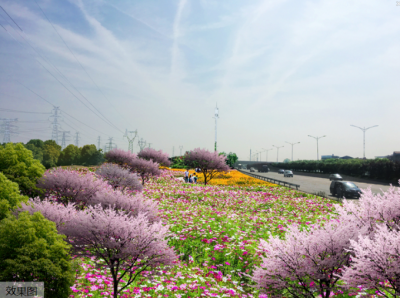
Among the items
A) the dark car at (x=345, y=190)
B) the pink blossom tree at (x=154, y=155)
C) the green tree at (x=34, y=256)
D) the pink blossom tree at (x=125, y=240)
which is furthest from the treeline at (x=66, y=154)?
the pink blossom tree at (x=125, y=240)

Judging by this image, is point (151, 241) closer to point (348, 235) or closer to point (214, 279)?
point (214, 279)

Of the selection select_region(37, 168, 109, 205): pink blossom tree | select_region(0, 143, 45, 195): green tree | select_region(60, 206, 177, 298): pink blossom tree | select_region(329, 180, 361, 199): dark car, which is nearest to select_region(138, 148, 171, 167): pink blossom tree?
select_region(329, 180, 361, 199): dark car

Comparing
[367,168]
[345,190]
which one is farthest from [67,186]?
[367,168]

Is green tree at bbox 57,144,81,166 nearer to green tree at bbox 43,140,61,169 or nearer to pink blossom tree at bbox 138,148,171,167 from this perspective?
green tree at bbox 43,140,61,169

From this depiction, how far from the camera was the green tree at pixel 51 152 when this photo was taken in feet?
246

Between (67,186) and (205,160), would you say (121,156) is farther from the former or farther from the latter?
(67,186)

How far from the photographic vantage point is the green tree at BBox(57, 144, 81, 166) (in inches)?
3150

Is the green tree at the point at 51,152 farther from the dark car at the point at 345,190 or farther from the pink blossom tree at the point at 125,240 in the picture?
the pink blossom tree at the point at 125,240

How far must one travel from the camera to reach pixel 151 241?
436 centimetres

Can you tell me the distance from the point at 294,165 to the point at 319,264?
96.7m

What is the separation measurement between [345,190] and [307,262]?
69.6 feet

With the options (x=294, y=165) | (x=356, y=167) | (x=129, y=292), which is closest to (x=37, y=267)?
(x=129, y=292)

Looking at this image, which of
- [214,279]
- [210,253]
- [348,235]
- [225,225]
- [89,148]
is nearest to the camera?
[348,235]

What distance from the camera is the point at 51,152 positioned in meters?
77.8
